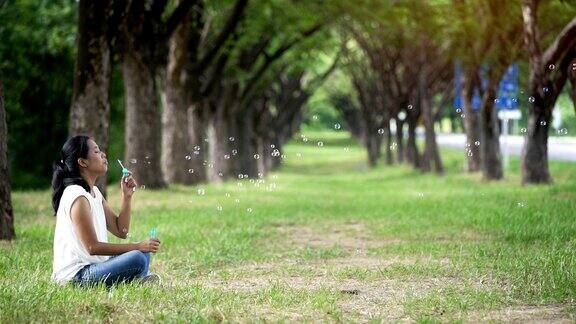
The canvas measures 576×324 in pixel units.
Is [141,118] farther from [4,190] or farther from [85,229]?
[85,229]

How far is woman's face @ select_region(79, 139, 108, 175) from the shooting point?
7.81 metres

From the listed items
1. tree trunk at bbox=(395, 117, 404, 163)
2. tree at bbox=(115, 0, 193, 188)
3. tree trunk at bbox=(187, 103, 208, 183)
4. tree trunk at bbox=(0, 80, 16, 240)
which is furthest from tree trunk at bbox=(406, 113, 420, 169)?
tree trunk at bbox=(0, 80, 16, 240)

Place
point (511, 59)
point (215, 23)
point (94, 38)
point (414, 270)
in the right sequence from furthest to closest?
point (215, 23), point (511, 59), point (94, 38), point (414, 270)

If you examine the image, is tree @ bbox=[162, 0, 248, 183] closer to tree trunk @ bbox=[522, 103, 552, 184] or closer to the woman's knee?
tree trunk @ bbox=[522, 103, 552, 184]

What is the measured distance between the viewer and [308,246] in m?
12.7

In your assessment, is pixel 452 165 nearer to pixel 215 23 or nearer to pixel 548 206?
pixel 215 23

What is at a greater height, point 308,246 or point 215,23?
point 215,23

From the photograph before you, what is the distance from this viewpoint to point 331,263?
430 inches

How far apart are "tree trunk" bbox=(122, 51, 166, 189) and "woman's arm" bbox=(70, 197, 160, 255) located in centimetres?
1531

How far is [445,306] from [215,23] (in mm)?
23520

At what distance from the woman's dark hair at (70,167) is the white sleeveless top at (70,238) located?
0.08 meters

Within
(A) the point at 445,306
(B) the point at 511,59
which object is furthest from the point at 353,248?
(B) the point at 511,59

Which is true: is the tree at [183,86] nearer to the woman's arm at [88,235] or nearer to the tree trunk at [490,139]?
the tree trunk at [490,139]

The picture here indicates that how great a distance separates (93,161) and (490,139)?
68.0 ft
